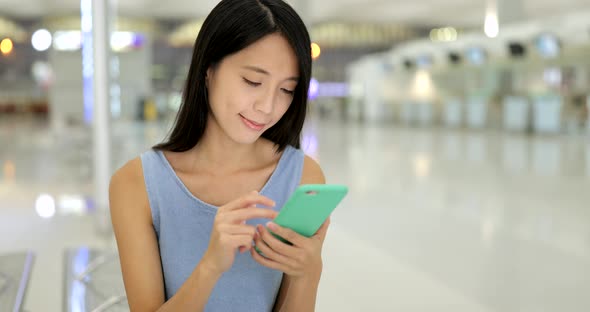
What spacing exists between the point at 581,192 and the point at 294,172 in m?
6.45

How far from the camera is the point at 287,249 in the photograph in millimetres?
1104

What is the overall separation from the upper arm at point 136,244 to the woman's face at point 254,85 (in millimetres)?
232

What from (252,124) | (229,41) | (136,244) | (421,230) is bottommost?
(421,230)

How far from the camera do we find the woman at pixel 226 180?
Answer: 3.80 ft

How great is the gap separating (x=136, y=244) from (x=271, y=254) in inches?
12.8

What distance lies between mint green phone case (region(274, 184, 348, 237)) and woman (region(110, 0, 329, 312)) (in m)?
0.02

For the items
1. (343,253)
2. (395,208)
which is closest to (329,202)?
(343,253)

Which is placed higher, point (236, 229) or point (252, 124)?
point (252, 124)

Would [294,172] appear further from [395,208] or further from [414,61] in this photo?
[414,61]

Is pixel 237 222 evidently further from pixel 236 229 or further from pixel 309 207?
pixel 309 207

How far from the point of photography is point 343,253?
4.52 meters

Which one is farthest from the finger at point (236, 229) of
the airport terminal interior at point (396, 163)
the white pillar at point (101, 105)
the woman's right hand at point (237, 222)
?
the white pillar at point (101, 105)

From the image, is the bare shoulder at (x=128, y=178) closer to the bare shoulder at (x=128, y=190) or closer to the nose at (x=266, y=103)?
the bare shoulder at (x=128, y=190)

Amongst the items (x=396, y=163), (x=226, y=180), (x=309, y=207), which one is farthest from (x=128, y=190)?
(x=396, y=163)
